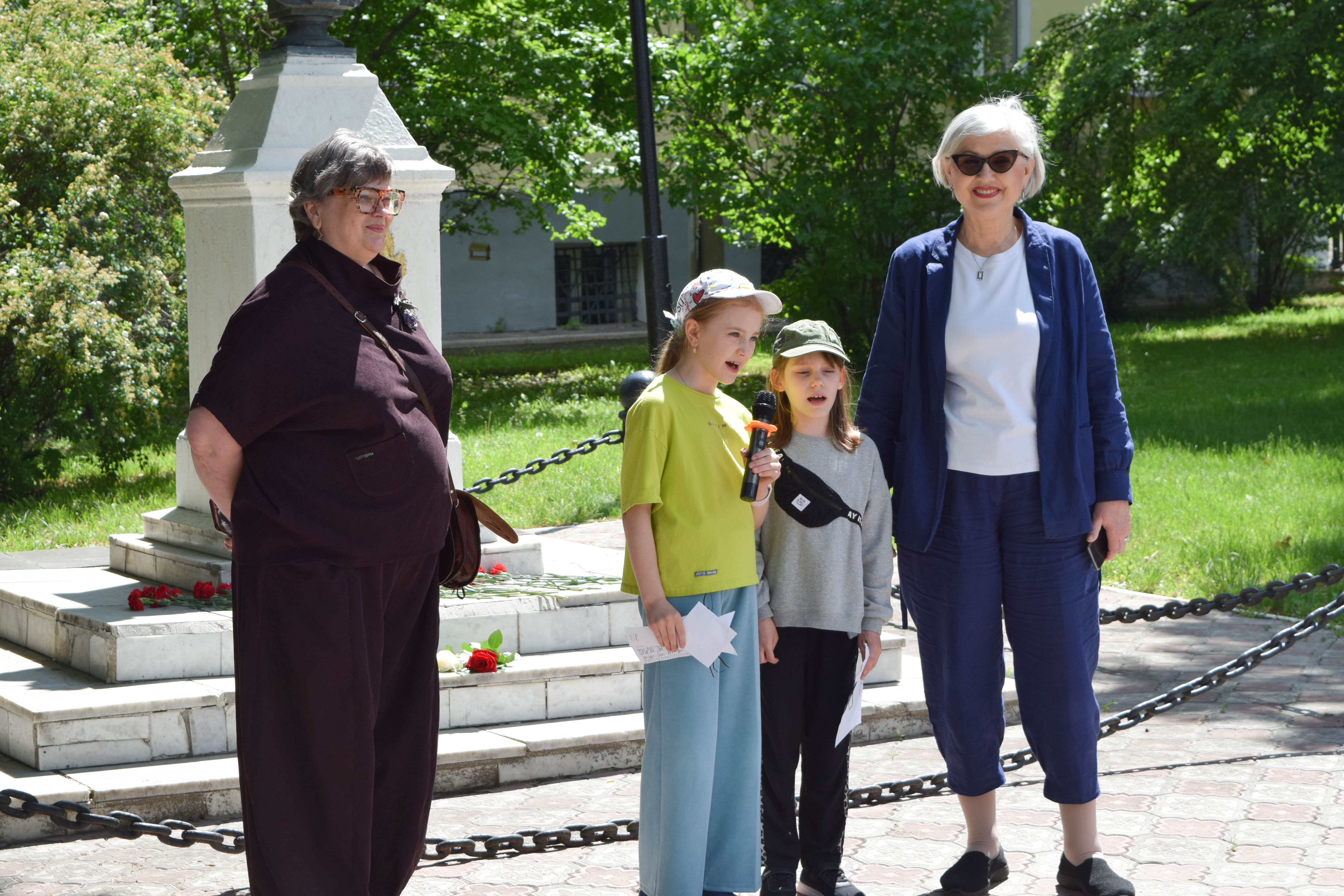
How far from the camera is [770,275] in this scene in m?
32.3

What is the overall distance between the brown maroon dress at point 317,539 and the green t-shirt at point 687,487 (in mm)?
501

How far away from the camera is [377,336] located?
123 inches

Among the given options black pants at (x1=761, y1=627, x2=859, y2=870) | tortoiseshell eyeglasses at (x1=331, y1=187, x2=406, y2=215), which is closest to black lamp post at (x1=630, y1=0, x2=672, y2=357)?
black pants at (x1=761, y1=627, x2=859, y2=870)

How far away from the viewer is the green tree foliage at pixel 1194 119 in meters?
17.9

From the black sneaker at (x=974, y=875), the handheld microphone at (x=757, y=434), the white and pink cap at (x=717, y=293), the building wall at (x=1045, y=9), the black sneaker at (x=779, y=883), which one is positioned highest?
the building wall at (x=1045, y=9)

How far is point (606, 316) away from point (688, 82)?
12.5 metres

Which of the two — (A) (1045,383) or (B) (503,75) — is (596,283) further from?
(A) (1045,383)

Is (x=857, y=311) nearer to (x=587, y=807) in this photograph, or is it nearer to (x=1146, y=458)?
(x=1146, y=458)

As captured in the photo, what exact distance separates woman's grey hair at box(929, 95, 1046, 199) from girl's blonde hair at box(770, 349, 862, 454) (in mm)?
582

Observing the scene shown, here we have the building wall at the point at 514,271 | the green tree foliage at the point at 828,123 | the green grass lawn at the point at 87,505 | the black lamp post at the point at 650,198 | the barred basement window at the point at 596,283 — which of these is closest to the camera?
the black lamp post at the point at 650,198

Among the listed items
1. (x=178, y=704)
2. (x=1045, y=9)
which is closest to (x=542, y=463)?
(x=178, y=704)

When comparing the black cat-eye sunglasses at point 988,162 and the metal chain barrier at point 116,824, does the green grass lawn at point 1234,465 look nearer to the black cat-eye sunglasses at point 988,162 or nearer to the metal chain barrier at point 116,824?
the black cat-eye sunglasses at point 988,162

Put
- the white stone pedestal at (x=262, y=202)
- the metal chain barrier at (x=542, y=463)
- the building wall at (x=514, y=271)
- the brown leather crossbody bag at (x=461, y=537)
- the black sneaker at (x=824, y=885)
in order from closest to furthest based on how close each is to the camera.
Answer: the brown leather crossbody bag at (x=461, y=537) < the black sneaker at (x=824, y=885) < the white stone pedestal at (x=262, y=202) < the metal chain barrier at (x=542, y=463) < the building wall at (x=514, y=271)

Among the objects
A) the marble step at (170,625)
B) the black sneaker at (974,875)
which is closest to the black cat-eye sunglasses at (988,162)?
the black sneaker at (974,875)
